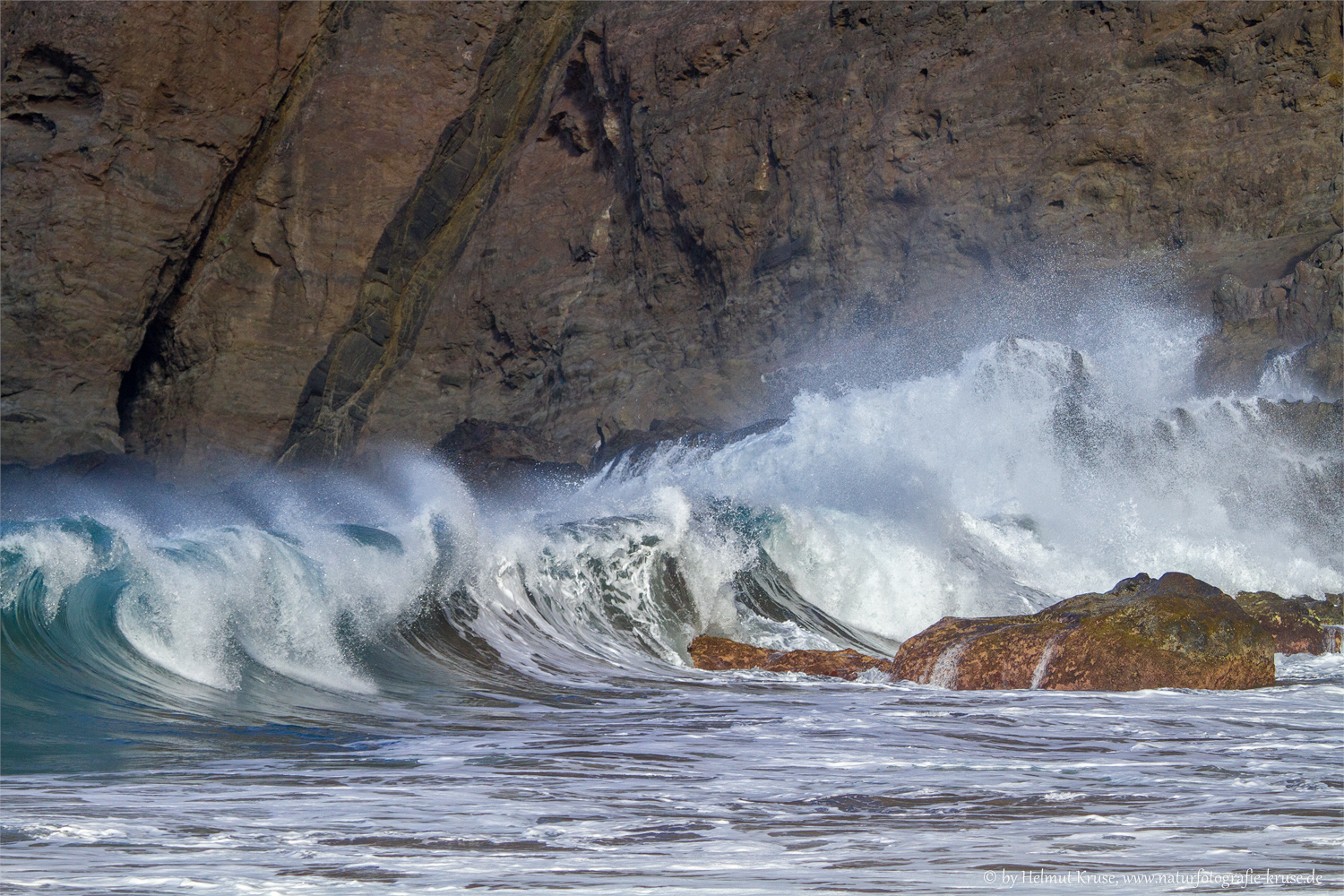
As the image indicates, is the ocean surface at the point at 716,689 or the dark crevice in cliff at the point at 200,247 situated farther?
the dark crevice in cliff at the point at 200,247

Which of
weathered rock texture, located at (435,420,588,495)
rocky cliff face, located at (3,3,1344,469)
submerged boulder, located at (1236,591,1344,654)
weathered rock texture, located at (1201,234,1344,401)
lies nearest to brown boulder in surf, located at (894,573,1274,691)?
submerged boulder, located at (1236,591,1344,654)

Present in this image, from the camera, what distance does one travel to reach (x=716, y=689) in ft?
21.7

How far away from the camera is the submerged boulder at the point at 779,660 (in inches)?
282

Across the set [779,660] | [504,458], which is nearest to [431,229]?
[504,458]

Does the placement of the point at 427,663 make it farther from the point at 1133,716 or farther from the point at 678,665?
the point at 1133,716

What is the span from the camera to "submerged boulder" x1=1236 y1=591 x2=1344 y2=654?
7.78m

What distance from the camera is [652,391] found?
2133 centimetres

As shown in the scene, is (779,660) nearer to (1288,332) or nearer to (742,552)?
(742,552)

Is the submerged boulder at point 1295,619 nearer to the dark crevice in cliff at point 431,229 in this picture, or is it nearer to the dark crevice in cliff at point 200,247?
the dark crevice in cliff at point 431,229

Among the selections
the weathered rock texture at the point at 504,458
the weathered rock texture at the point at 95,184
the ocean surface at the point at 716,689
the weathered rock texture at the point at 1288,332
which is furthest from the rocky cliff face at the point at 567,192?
the ocean surface at the point at 716,689

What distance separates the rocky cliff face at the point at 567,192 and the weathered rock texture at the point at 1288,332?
1.28 m

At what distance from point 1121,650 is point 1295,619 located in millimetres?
2502

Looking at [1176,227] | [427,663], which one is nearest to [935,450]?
[1176,227]

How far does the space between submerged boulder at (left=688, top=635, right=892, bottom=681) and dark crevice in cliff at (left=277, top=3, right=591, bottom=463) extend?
1544cm
